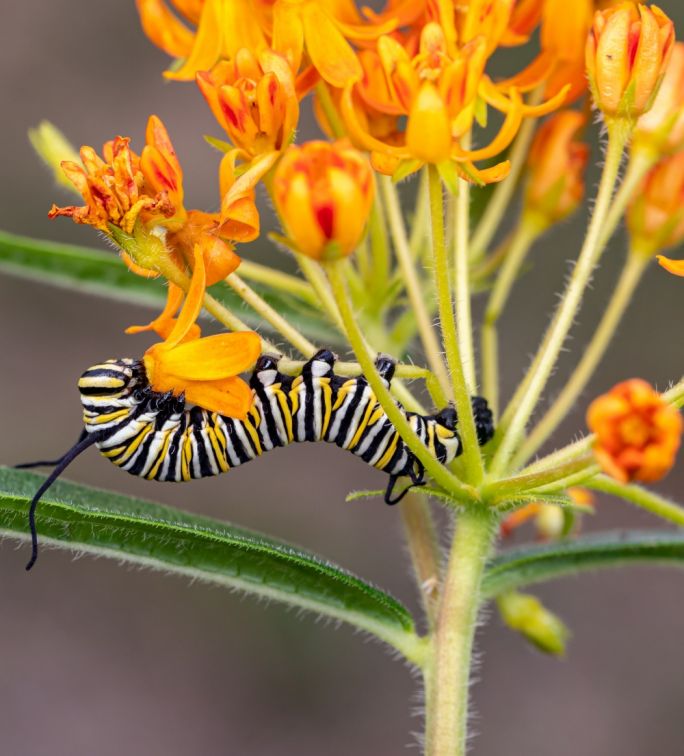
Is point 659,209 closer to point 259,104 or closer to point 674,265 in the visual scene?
point 674,265

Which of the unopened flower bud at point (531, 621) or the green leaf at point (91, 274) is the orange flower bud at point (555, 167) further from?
the unopened flower bud at point (531, 621)

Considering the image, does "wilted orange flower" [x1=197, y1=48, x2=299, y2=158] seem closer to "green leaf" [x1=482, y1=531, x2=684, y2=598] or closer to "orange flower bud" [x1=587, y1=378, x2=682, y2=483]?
"orange flower bud" [x1=587, y1=378, x2=682, y2=483]

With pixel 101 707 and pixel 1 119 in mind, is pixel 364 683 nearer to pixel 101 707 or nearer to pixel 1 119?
pixel 101 707

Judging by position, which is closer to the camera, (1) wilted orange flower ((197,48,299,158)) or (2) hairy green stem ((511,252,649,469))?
(1) wilted orange flower ((197,48,299,158))

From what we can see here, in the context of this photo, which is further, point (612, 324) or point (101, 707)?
point (101, 707)

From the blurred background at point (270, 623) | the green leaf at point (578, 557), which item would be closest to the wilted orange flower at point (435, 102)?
the green leaf at point (578, 557)

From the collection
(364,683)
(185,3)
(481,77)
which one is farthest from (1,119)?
(481,77)

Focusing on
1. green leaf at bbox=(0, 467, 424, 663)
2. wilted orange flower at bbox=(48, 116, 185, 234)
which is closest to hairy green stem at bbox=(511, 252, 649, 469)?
green leaf at bbox=(0, 467, 424, 663)
